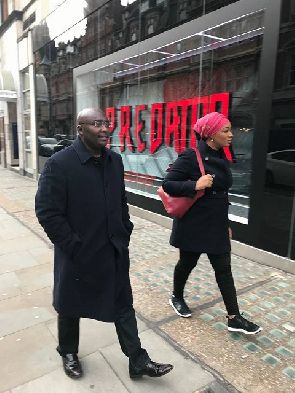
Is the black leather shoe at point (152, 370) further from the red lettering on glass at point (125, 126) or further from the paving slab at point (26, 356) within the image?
the red lettering on glass at point (125, 126)

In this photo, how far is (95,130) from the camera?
6.95ft

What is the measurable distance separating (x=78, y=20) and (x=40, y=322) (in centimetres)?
854

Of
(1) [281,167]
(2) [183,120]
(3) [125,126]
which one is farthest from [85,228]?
(3) [125,126]

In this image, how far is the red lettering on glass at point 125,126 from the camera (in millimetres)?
7900

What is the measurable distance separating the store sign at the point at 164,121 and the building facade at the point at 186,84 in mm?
20

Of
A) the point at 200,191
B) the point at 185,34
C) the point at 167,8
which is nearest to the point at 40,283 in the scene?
the point at 200,191

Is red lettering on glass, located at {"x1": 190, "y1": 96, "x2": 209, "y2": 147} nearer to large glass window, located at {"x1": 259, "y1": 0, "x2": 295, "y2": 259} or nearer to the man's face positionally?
large glass window, located at {"x1": 259, "y1": 0, "x2": 295, "y2": 259}

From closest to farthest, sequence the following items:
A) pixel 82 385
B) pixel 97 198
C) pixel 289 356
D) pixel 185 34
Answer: pixel 97 198
pixel 82 385
pixel 289 356
pixel 185 34

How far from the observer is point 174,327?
3.09m

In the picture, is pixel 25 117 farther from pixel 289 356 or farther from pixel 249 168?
pixel 289 356

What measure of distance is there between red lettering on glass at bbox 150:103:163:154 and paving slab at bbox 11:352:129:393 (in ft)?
16.6

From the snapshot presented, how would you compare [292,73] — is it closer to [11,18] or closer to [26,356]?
[26,356]

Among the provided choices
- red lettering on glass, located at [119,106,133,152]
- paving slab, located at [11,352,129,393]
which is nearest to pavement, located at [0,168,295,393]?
paving slab, located at [11,352,129,393]

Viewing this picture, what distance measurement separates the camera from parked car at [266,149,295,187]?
4.22m
